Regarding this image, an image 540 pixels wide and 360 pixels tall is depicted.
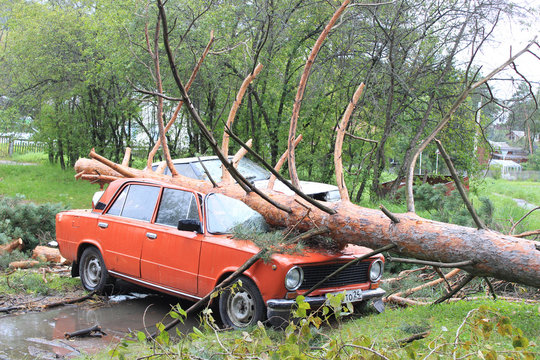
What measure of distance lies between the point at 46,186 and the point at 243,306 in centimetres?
1710

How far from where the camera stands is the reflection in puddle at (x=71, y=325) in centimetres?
511

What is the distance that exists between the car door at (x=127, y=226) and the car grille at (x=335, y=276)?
2.27m

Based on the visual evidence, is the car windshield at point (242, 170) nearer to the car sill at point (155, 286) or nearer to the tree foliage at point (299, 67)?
the tree foliage at point (299, 67)

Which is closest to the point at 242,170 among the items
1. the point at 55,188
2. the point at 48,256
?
the point at 48,256

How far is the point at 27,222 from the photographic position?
33.6ft

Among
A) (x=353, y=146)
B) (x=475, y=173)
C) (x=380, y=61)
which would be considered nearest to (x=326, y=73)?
(x=380, y=61)

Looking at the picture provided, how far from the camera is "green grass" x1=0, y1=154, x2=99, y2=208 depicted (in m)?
17.8

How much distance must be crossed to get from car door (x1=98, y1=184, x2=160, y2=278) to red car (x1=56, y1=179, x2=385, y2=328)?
0.01 m

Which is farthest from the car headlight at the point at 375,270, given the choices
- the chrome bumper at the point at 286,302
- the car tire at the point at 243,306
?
the car tire at the point at 243,306

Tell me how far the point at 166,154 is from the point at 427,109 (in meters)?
7.55

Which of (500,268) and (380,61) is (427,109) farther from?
(500,268)

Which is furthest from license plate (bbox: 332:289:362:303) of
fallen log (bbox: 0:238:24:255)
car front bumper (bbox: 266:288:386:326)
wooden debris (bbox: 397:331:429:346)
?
fallen log (bbox: 0:238:24:255)

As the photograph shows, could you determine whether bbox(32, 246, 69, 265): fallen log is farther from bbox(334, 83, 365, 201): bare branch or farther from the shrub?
bbox(334, 83, 365, 201): bare branch

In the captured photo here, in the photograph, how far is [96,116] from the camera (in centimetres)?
2334
